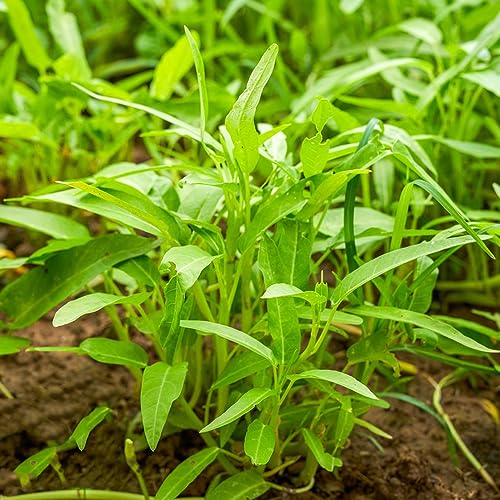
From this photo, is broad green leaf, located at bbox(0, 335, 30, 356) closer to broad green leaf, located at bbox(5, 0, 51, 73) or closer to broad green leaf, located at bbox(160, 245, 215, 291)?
broad green leaf, located at bbox(160, 245, 215, 291)

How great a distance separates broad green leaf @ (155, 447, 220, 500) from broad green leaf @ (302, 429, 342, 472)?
0.09 m

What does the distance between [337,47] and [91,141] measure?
47cm

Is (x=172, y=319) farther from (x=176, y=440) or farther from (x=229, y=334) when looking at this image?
(x=176, y=440)

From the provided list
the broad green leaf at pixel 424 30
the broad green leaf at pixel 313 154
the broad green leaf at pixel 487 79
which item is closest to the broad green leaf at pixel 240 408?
the broad green leaf at pixel 313 154

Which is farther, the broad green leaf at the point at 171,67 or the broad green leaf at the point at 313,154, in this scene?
the broad green leaf at the point at 171,67

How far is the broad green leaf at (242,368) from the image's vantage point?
0.71m

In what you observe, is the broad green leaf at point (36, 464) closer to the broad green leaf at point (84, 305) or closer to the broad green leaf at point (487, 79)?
the broad green leaf at point (84, 305)

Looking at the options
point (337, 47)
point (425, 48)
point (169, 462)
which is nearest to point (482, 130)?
point (425, 48)

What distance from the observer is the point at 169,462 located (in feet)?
2.89

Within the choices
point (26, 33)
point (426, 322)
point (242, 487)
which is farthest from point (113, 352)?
point (26, 33)

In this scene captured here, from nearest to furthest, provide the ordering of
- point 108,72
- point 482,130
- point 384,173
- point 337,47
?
1. point 384,173
2. point 482,130
3. point 337,47
4. point 108,72

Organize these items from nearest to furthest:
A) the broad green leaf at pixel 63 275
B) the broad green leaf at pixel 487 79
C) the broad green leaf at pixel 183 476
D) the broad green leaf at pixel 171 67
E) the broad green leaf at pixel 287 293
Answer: the broad green leaf at pixel 287 293
the broad green leaf at pixel 183 476
the broad green leaf at pixel 63 275
the broad green leaf at pixel 487 79
the broad green leaf at pixel 171 67

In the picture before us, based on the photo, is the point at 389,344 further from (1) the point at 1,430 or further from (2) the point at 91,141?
(2) the point at 91,141

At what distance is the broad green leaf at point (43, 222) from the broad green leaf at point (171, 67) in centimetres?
32
